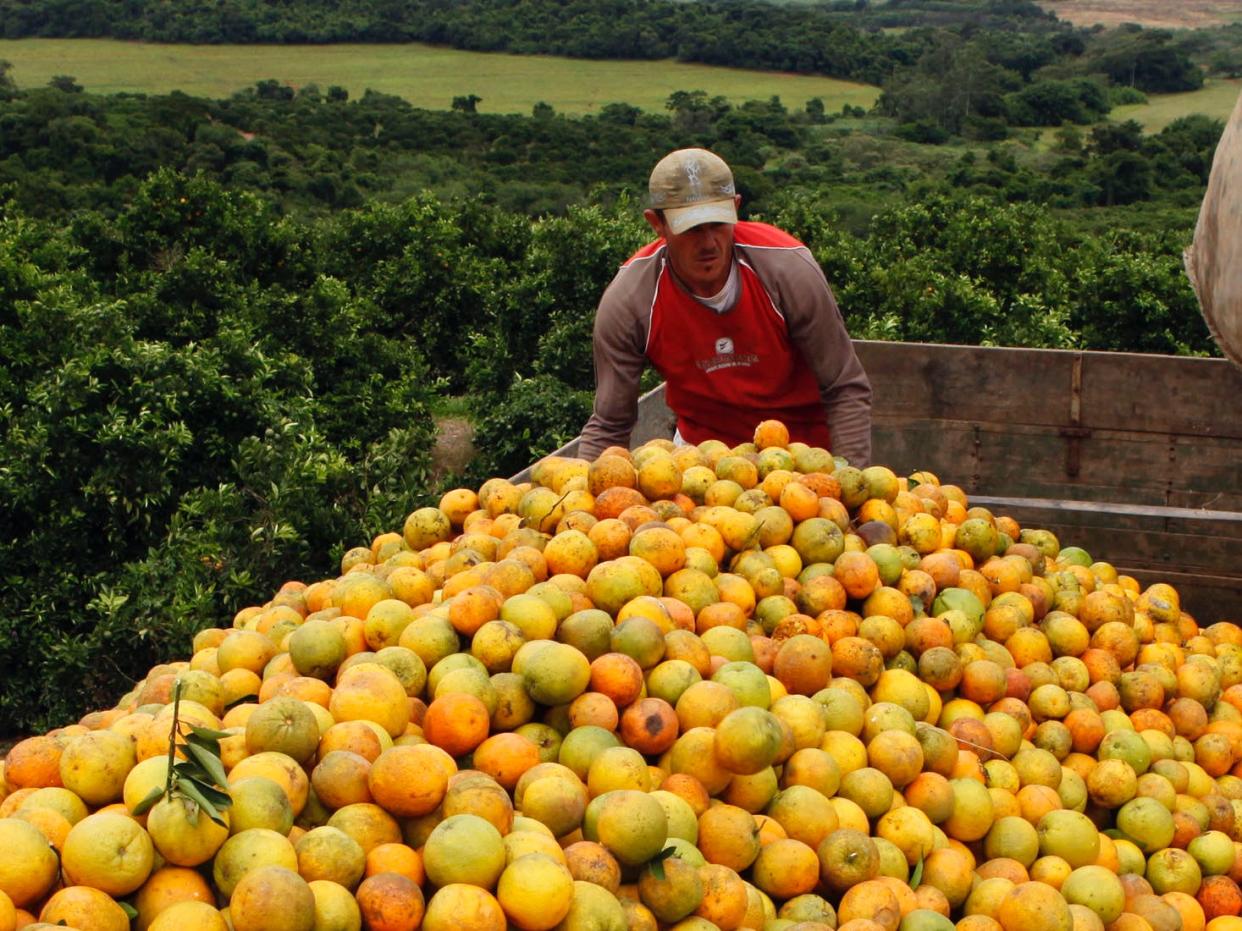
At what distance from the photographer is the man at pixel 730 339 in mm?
5211

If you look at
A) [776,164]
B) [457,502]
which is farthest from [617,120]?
[457,502]

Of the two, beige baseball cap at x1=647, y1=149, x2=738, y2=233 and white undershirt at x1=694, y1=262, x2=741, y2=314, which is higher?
beige baseball cap at x1=647, y1=149, x2=738, y2=233

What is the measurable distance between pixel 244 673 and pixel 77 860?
3.16 feet

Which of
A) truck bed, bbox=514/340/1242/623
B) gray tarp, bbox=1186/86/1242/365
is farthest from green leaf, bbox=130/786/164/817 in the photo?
truck bed, bbox=514/340/1242/623

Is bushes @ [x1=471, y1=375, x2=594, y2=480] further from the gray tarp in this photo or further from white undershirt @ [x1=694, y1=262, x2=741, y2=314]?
the gray tarp

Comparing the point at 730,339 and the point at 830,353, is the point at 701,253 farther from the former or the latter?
the point at 830,353

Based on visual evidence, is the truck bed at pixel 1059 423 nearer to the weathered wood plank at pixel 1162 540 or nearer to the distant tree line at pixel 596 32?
the weathered wood plank at pixel 1162 540

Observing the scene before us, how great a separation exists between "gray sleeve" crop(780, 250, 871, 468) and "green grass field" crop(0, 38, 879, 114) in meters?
41.3

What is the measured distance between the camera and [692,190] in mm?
4922

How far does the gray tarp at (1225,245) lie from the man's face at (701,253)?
3.37m

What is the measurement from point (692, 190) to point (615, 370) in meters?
0.86

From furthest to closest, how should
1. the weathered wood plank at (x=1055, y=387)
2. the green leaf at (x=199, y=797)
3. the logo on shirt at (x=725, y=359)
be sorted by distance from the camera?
the weathered wood plank at (x=1055, y=387), the logo on shirt at (x=725, y=359), the green leaf at (x=199, y=797)

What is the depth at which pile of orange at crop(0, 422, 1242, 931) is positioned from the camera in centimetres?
250

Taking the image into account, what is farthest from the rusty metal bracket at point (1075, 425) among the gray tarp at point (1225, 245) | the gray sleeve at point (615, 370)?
the gray tarp at point (1225, 245)
